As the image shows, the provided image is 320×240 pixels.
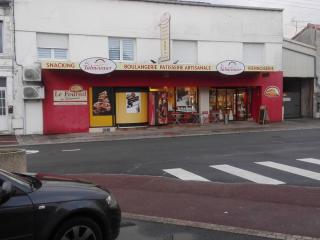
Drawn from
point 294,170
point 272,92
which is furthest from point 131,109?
point 294,170

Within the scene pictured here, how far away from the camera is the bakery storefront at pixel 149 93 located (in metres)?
25.4

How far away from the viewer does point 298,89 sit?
113 ft

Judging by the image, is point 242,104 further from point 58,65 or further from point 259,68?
point 58,65

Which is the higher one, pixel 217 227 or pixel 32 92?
pixel 32 92

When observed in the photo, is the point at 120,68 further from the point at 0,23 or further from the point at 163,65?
the point at 0,23

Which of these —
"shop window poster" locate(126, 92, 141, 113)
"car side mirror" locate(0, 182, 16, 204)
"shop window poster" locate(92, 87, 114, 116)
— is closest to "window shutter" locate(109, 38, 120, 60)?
"shop window poster" locate(92, 87, 114, 116)

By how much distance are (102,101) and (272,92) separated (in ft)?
36.0

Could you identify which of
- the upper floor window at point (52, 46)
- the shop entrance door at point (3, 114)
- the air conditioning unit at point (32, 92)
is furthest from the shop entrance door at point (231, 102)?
the shop entrance door at point (3, 114)

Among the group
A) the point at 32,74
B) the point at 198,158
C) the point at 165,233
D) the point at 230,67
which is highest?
the point at 230,67

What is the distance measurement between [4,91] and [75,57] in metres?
3.97

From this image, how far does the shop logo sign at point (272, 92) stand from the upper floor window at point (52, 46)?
41.3 feet

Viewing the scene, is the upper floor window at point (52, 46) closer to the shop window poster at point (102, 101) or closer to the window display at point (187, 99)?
the shop window poster at point (102, 101)

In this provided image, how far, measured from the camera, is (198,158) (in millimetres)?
15062

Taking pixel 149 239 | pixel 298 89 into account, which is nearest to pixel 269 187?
pixel 149 239
